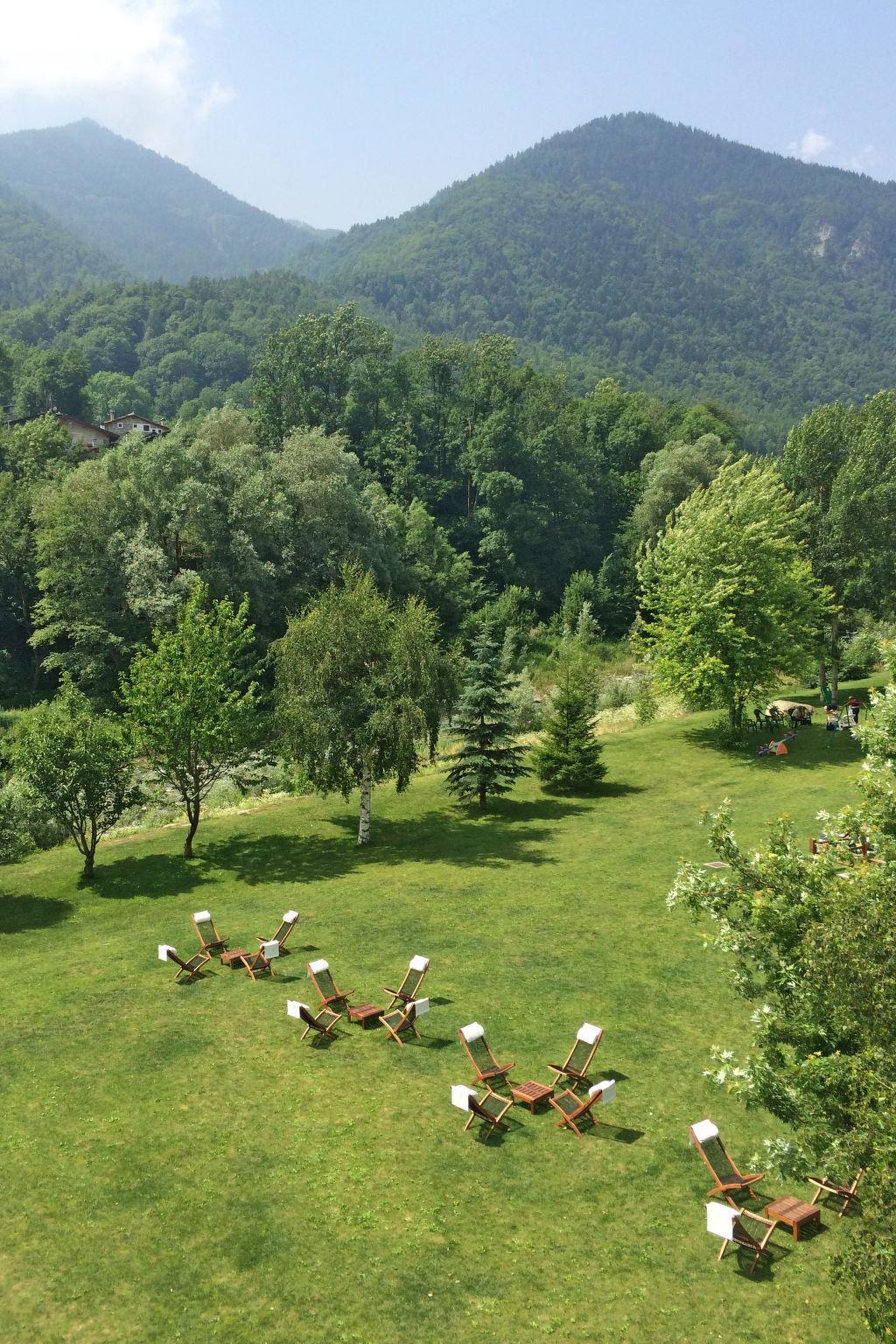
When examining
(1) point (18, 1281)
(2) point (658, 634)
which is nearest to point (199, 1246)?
(1) point (18, 1281)

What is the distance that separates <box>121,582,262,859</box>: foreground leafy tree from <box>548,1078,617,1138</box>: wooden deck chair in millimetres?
15590

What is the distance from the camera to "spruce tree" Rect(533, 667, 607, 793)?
31.9 meters

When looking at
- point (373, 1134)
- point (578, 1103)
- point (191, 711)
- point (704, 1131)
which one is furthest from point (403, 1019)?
point (191, 711)

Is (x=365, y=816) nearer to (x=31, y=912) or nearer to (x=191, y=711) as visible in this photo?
(x=191, y=711)

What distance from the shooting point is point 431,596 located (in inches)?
2586

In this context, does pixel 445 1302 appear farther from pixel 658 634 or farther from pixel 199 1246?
pixel 658 634

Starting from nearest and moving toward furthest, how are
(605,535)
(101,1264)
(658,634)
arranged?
(101,1264)
(658,634)
(605,535)

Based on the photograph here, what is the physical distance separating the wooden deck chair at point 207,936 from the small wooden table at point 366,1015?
166 inches

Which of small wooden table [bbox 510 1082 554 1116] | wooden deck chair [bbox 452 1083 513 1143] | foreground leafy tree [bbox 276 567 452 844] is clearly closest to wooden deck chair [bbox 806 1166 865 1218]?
small wooden table [bbox 510 1082 554 1116]

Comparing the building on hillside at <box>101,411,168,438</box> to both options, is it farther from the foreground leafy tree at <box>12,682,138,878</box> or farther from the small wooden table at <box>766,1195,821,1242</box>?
the small wooden table at <box>766,1195,821,1242</box>

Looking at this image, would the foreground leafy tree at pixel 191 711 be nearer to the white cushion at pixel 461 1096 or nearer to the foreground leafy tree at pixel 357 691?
the foreground leafy tree at pixel 357 691

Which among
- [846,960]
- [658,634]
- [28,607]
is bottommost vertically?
[28,607]

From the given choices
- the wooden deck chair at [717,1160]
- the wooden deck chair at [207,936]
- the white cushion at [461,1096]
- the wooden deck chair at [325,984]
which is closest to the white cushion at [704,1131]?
the wooden deck chair at [717,1160]

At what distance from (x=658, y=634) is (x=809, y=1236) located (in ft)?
93.2
